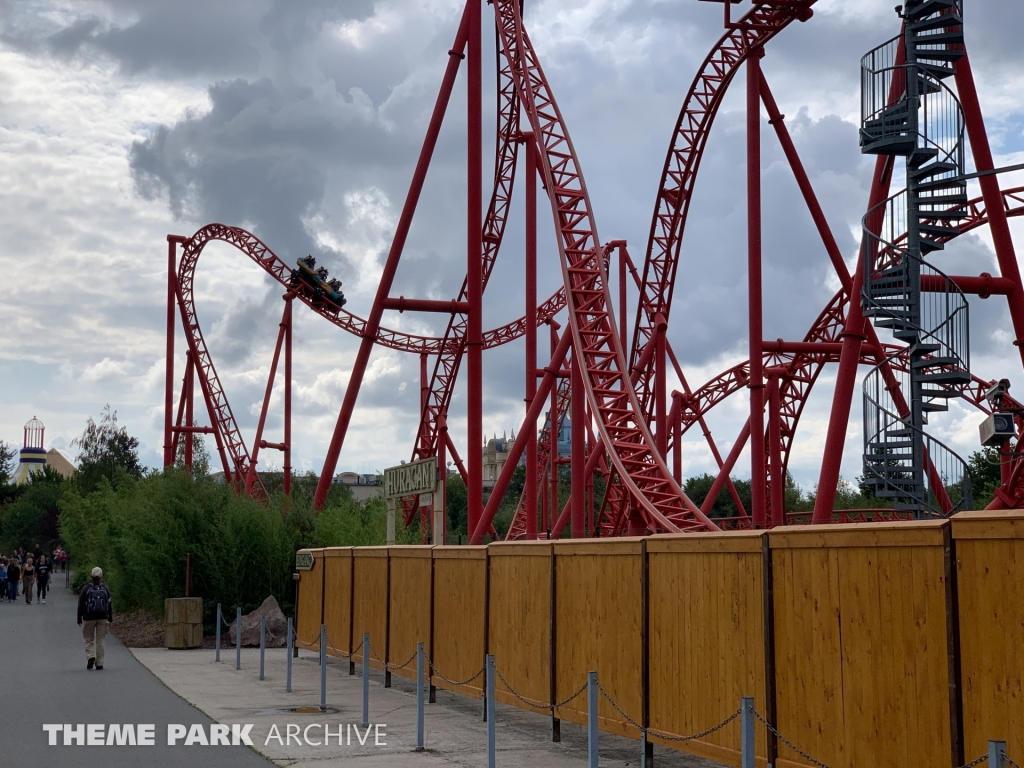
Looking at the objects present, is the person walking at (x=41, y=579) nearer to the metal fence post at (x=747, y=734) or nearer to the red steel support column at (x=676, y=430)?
the red steel support column at (x=676, y=430)

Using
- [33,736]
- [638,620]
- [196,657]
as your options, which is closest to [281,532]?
[196,657]

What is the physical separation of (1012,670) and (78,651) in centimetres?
1775

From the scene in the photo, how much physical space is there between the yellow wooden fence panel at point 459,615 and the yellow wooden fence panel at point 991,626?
6.96m

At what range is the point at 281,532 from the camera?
24984 mm

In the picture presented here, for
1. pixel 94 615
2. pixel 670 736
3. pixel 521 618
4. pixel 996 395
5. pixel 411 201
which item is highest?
pixel 411 201

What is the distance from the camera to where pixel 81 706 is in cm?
1341

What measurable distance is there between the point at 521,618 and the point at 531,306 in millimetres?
11138

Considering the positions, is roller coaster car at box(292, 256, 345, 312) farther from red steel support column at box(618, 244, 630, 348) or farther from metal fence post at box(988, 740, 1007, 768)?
metal fence post at box(988, 740, 1007, 768)

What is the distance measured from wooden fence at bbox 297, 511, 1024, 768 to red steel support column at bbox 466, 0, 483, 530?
739 cm

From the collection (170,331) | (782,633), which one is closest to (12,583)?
(170,331)

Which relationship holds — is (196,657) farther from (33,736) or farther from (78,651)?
(33,736)

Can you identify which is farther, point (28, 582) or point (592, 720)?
point (28, 582)

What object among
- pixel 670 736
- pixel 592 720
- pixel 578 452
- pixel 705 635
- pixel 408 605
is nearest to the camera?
pixel 592 720

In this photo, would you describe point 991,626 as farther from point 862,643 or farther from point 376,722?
point 376,722
